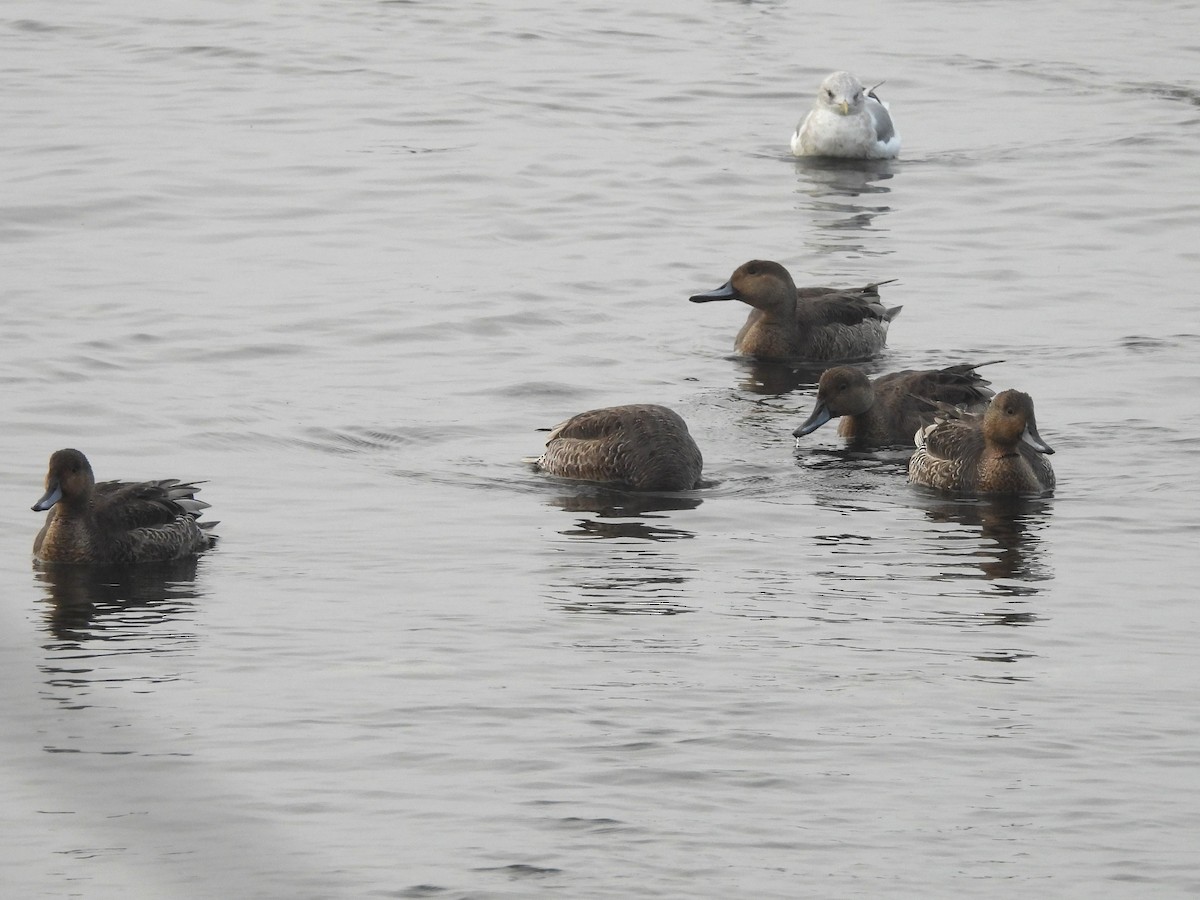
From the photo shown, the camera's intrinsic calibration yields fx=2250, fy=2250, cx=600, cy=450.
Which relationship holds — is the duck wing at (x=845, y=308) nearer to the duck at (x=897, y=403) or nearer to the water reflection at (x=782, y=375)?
the water reflection at (x=782, y=375)

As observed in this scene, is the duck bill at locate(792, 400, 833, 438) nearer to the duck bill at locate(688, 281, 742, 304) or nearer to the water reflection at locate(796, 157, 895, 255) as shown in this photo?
the duck bill at locate(688, 281, 742, 304)

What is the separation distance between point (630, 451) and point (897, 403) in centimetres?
246

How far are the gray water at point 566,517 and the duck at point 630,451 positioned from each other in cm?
17

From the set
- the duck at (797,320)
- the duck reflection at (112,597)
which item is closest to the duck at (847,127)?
the duck at (797,320)

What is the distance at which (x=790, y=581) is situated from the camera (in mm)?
10992

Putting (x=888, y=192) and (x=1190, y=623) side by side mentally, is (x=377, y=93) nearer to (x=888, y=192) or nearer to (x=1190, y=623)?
(x=888, y=192)

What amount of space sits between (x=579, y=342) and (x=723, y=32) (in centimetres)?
1753

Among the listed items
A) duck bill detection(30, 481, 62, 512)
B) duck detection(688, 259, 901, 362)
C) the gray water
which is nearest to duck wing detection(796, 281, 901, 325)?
duck detection(688, 259, 901, 362)

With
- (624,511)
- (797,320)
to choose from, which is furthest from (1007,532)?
(797,320)

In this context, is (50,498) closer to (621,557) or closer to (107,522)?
(107,522)

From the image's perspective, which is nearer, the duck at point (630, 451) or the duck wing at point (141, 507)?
the duck wing at point (141, 507)

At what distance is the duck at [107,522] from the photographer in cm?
1128

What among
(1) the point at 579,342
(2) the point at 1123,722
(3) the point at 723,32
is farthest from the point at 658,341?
(3) the point at 723,32

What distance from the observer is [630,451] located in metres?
13.1
